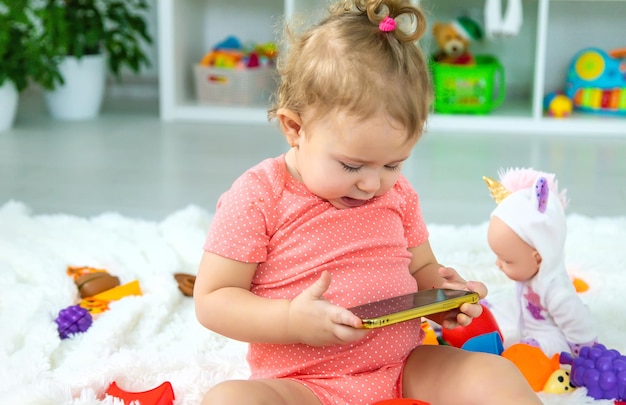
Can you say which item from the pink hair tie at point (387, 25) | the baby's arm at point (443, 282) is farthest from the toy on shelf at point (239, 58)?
the pink hair tie at point (387, 25)

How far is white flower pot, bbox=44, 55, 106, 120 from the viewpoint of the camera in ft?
9.40

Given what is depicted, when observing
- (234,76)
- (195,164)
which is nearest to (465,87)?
(234,76)

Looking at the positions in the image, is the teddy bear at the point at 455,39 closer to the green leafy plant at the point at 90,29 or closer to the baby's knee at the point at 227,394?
the green leafy plant at the point at 90,29

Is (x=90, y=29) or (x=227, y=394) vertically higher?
(x=90, y=29)

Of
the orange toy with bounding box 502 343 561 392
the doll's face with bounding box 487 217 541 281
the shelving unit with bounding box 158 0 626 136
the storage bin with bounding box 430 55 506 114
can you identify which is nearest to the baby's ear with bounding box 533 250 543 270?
the doll's face with bounding box 487 217 541 281

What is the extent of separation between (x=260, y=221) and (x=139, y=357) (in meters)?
0.28

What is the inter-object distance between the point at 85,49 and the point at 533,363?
2.31 m

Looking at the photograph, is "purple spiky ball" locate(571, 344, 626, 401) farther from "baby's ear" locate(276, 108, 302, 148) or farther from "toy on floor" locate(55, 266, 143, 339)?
"toy on floor" locate(55, 266, 143, 339)

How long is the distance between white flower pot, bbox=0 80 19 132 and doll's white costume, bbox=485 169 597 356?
194 cm

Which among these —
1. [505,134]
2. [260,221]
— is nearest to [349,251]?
[260,221]

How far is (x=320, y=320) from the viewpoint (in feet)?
2.59

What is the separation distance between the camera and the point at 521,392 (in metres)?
0.82

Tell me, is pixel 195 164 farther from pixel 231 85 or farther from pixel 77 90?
pixel 77 90

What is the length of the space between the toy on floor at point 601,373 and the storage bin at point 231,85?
2.06m
